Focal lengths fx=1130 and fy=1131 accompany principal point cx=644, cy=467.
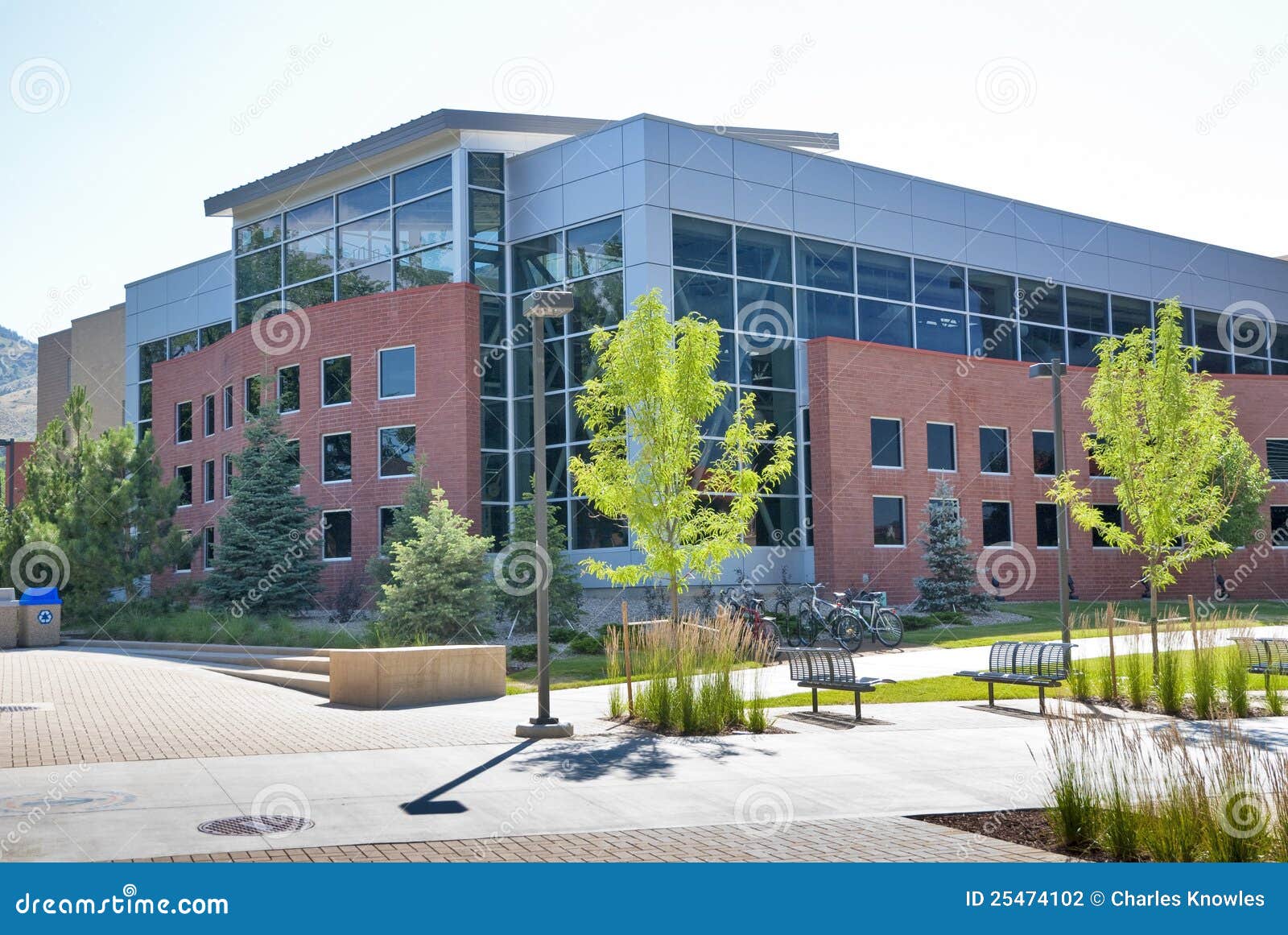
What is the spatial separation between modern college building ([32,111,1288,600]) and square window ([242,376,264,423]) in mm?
211

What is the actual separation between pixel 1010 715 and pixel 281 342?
27.2 m

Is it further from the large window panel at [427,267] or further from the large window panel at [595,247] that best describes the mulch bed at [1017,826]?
the large window panel at [427,267]

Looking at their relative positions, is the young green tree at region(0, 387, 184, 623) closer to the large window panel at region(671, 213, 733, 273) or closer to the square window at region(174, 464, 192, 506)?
the square window at region(174, 464, 192, 506)

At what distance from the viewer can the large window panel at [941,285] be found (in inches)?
1372

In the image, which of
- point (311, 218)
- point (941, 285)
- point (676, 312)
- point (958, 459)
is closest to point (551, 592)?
point (676, 312)

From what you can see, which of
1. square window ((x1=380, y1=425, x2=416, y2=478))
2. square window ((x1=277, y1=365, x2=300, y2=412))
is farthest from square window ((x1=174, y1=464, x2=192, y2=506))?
square window ((x1=380, y1=425, x2=416, y2=478))

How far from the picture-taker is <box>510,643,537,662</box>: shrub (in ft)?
71.5

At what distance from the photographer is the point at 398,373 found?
32094mm

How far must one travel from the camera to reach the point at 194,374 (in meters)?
40.9

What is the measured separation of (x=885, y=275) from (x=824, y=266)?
2.50 metres

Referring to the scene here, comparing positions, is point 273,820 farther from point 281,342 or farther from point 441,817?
point 281,342

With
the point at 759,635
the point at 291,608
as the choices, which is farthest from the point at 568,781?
the point at 291,608

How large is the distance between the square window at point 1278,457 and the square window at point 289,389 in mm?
33342

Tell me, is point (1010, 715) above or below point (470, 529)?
below
